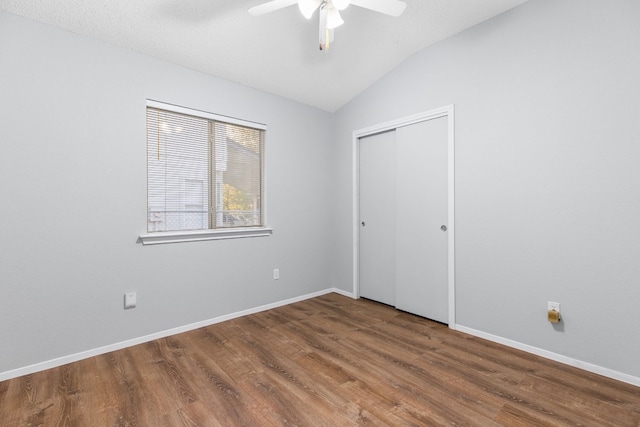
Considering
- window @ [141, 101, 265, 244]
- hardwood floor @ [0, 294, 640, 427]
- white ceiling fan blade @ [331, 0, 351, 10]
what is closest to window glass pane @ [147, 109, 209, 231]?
window @ [141, 101, 265, 244]

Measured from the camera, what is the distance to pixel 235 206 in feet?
10.5

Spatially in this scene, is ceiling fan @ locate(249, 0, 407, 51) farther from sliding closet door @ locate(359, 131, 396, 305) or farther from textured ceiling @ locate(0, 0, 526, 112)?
sliding closet door @ locate(359, 131, 396, 305)

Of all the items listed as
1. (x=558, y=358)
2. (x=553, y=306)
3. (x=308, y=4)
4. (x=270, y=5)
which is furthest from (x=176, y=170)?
(x=558, y=358)

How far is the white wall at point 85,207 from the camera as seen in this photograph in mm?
2045

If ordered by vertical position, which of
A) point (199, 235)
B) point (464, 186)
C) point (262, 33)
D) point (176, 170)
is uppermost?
point (262, 33)

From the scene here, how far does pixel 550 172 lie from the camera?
2.25 m

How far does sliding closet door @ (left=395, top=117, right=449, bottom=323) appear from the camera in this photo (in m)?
2.92

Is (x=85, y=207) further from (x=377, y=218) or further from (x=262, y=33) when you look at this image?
(x=377, y=218)

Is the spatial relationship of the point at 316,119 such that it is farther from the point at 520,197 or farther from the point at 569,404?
the point at 569,404

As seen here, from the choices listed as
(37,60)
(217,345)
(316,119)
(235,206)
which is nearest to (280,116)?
(316,119)

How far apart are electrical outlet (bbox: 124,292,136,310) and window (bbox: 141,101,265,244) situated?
44 cm

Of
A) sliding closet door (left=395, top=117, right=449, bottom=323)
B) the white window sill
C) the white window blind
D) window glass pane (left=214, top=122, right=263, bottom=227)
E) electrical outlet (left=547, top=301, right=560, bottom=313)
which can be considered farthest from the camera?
window glass pane (left=214, top=122, right=263, bottom=227)

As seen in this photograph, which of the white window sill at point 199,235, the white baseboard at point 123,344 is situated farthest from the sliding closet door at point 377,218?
the white window sill at point 199,235

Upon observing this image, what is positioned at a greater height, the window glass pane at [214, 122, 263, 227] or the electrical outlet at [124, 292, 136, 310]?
the window glass pane at [214, 122, 263, 227]
